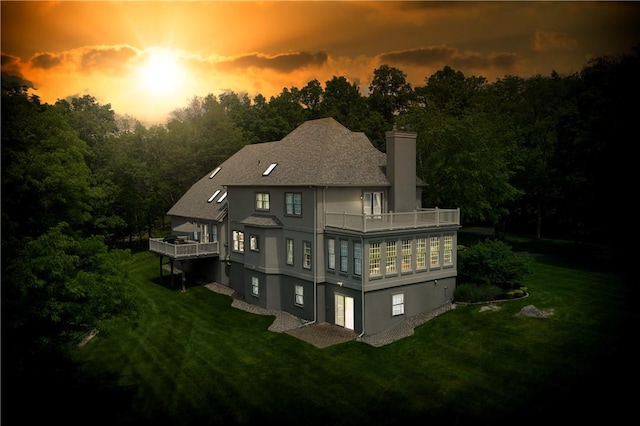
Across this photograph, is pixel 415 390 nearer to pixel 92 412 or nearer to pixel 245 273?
pixel 92 412

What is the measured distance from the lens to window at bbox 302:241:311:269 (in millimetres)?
27547

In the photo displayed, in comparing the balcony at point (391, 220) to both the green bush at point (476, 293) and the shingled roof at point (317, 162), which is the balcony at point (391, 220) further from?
the green bush at point (476, 293)

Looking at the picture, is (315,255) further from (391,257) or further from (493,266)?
(493,266)

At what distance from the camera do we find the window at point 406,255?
85.7ft

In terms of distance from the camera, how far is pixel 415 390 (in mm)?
18672

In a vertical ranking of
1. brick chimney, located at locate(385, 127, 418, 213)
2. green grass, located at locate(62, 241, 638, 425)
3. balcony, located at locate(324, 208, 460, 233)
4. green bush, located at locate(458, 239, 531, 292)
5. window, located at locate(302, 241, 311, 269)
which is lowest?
green grass, located at locate(62, 241, 638, 425)

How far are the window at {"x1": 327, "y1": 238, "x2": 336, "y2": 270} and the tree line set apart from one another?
25.6ft

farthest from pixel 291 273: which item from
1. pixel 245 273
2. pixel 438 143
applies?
pixel 438 143

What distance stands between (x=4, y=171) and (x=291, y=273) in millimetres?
15789

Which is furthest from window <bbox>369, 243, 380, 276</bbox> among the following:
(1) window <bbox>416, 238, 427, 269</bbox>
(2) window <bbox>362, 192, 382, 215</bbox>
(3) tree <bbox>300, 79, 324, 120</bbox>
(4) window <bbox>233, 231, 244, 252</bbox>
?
(3) tree <bbox>300, 79, 324, 120</bbox>

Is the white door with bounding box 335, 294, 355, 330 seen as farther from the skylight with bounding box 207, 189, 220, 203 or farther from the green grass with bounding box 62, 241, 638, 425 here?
the skylight with bounding box 207, 189, 220, 203

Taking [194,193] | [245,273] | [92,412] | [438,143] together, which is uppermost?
[438,143]

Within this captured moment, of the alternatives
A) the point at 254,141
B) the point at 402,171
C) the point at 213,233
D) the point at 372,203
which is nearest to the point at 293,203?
the point at 372,203

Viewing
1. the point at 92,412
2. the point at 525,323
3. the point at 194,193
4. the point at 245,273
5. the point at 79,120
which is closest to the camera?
the point at 92,412
